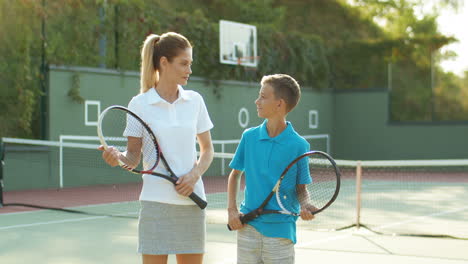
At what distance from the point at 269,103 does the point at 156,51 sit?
1.70ft

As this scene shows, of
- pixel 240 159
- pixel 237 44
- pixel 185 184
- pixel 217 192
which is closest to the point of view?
pixel 185 184

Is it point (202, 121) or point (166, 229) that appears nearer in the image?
point (166, 229)

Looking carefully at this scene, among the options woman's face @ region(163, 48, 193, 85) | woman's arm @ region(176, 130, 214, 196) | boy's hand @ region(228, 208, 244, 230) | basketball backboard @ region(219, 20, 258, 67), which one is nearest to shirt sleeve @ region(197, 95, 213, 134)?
woman's arm @ region(176, 130, 214, 196)

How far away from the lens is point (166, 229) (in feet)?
10.0

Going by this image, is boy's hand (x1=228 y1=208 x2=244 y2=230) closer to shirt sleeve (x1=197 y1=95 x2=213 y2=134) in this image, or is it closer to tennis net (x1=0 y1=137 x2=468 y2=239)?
shirt sleeve (x1=197 y1=95 x2=213 y2=134)

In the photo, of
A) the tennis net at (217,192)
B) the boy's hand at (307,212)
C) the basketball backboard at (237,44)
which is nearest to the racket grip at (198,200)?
the boy's hand at (307,212)

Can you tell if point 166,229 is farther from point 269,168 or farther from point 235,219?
point 269,168

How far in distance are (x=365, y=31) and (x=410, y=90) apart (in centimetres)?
715

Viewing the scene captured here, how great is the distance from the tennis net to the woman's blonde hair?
15.0 feet

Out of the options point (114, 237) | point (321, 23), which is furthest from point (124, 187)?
point (321, 23)

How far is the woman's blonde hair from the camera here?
3090mm

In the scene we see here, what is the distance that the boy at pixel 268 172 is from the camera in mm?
3123

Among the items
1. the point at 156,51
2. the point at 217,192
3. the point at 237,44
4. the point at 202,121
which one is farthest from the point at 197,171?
the point at 237,44

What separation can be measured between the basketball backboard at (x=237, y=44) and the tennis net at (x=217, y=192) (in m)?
2.71
